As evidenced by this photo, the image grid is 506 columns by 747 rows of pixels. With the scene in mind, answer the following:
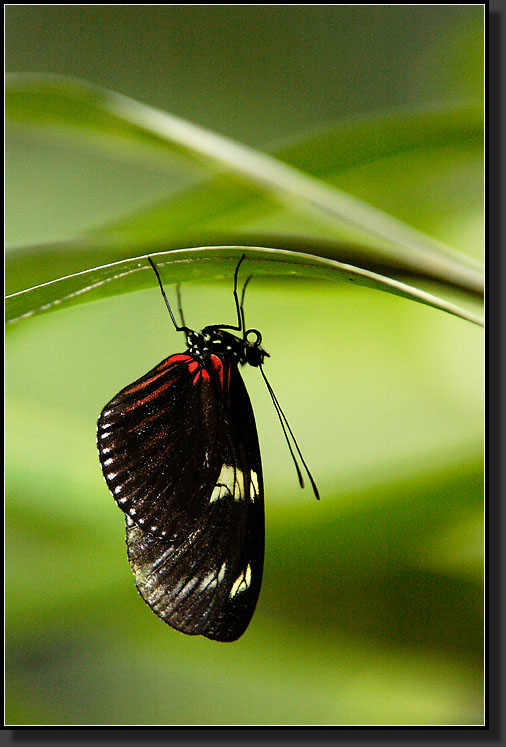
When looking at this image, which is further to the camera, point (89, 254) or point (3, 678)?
point (3, 678)

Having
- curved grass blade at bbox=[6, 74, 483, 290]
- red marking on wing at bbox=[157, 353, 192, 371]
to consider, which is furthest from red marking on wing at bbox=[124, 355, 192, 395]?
curved grass blade at bbox=[6, 74, 483, 290]

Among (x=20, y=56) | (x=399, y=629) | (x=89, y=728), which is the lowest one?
(x=89, y=728)

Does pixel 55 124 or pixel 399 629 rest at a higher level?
pixel 55 124

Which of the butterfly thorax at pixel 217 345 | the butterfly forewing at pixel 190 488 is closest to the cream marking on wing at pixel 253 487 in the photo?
the butterfly forewing at pixel 190 488

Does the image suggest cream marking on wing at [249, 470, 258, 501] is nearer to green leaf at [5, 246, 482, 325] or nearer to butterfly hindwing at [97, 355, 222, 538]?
butterfly hindwing at [97, 355, 222, 538]

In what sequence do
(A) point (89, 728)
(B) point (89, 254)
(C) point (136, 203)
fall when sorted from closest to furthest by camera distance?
(B) point (89, 254)
(A) point (89, 728)
(C) point (136, 203)

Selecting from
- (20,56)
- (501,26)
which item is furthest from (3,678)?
Result: (501,26)

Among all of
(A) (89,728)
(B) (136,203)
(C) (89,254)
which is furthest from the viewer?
(B) (136,203)

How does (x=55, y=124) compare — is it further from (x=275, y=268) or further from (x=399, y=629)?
(x=399, y=629)
